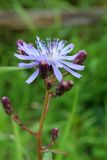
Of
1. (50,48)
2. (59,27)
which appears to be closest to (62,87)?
(50,48)

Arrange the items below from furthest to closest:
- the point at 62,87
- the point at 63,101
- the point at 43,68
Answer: the point at 63,101 < the point at 62,87 < the point at 43,68

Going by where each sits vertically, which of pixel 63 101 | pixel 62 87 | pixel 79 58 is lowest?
pixel 62 87

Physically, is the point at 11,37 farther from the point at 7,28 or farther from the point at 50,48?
the point at 50,48

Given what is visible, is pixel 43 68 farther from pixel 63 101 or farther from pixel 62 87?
pixel 63 101

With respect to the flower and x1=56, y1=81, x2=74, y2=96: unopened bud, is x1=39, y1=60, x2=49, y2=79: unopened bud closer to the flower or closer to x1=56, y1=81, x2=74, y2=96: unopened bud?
the flower

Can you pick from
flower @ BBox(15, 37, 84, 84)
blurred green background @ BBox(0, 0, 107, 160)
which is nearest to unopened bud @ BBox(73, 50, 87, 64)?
flower @ BBox(15, 37, 84, 84)

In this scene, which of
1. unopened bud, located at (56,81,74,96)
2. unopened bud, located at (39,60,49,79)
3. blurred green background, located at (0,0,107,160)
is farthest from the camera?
blurred green background, located at (0,0,107,160)

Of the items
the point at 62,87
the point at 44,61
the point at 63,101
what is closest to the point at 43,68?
the point at 44,61

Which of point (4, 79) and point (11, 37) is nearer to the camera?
point (4, 79)
